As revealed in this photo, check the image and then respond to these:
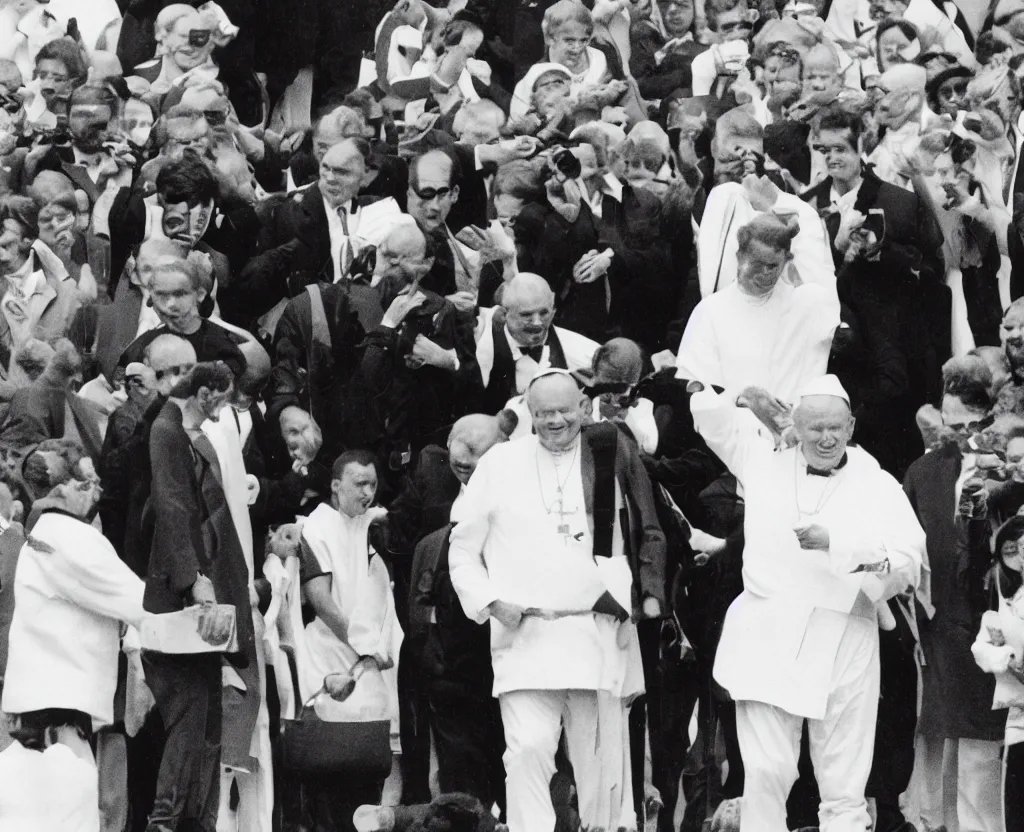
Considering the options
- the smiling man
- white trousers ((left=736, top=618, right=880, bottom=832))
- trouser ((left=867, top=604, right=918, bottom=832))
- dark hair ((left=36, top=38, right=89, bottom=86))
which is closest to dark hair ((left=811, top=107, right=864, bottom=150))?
the smiling man

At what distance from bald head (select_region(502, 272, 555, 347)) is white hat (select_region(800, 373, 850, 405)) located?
1.47m

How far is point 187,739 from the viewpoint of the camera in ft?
43.0

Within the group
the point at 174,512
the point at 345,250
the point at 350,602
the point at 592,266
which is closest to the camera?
the point at 174,512

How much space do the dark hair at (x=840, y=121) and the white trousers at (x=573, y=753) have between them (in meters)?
3.14

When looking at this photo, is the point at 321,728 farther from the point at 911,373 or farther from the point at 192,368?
the point at 911,373

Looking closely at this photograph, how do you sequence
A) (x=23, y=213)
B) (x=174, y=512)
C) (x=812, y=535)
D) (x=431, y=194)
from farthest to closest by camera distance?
(x=23, y=213) → (x=431, y=194) → (x=174, y=512) → (x=812, y=535)

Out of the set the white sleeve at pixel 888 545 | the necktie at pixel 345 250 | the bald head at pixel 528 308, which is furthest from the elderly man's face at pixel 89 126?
the white sleeve at pixel 888 545

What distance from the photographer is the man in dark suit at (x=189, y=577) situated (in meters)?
13.1

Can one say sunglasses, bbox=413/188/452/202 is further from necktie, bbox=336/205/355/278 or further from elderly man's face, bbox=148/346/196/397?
elderly man's face, bbox=148/346/196/397

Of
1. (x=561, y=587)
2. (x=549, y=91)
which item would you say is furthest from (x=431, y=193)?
(x=561, y=587)

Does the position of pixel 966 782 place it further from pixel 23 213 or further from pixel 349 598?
pixel 23 213

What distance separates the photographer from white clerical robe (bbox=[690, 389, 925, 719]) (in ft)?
42.7

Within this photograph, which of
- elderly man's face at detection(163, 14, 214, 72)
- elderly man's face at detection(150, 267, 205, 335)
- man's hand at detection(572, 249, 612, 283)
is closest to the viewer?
elderly man's face at detection(150, 267, 205, 335)

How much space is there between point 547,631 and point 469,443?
3.50 ft
